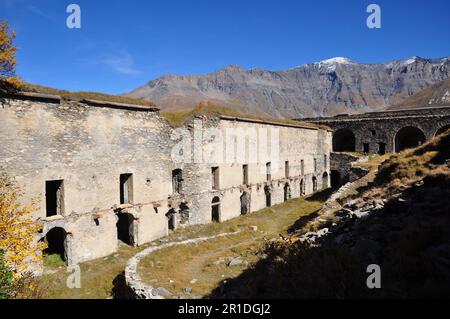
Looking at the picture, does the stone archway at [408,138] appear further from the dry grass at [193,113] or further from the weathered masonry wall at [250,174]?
the dry grass at [193,113]

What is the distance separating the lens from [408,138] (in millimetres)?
43281

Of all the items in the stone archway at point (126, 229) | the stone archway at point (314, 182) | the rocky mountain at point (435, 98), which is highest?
the rocky mountain at point (435, 98)

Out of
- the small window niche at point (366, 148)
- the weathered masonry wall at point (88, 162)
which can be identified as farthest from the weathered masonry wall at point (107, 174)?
the small window niche at point (366, 148)

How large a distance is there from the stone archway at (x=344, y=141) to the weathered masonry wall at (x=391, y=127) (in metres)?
1.12

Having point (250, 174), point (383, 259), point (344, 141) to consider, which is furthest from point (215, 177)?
point (344, 141)

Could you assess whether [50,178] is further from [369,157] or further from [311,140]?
[369,157]

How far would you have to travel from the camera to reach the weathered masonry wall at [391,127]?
38219 millimetres

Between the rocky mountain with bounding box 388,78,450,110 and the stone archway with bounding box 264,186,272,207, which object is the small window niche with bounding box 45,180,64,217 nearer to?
the stone archway with bounding box 264,186,272,207

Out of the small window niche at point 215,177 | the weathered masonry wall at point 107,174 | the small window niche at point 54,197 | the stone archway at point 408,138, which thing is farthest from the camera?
the stone archway at point 408,138

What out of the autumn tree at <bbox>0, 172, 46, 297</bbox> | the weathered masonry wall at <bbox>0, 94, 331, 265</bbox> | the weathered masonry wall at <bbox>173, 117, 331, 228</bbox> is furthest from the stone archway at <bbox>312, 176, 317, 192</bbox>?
the autumn tree at <bbox>0, 172, 46, 297</bbox>

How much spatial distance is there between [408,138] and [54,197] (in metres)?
42.0

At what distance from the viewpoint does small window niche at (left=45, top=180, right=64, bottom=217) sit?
15.1 metres

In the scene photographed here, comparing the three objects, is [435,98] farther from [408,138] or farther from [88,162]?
[88,162]
